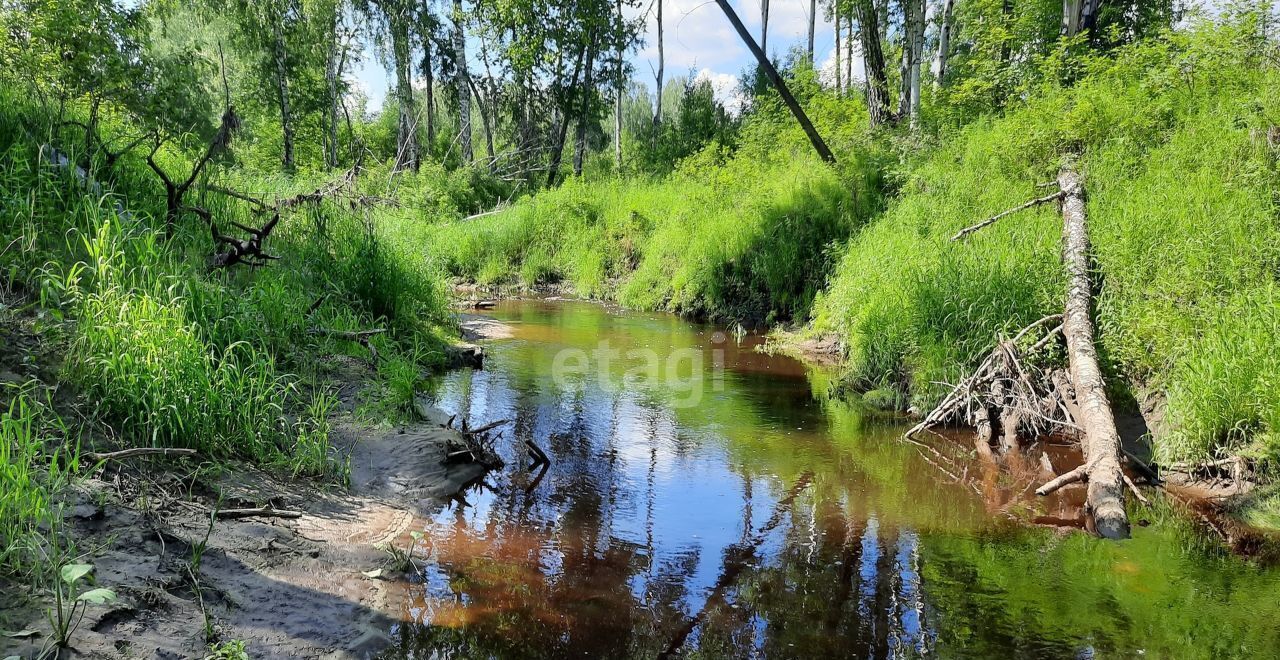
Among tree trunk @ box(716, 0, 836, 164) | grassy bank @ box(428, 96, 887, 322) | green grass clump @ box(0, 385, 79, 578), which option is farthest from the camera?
tree trunk @ box(716, 0, 836, 164)

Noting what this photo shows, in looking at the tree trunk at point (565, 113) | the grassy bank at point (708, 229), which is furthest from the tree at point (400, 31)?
the grassy bank at point (708, 229)

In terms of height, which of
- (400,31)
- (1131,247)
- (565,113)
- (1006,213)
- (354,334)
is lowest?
(354,334)

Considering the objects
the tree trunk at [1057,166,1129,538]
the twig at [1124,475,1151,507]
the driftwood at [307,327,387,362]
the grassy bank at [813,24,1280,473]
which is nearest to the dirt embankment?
the driftwood at [307,327,387,362]

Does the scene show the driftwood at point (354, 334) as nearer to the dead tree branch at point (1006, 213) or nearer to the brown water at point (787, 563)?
the brown water at point (787, 563)

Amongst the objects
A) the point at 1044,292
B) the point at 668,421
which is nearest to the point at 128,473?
the point at 668,421

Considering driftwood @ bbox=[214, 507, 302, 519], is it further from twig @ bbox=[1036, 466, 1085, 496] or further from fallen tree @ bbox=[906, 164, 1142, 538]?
fallen tree @ bbox=[906, 164, 1142, 538]

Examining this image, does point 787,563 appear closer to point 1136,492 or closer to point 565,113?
point 1136,492

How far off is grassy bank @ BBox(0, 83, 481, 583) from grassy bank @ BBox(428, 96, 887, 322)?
726 cm

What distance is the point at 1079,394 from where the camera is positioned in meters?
5.75

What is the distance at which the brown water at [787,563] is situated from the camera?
342cm

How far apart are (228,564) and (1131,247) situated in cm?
Result: 756

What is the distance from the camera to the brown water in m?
3.42

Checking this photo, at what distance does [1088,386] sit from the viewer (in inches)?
226

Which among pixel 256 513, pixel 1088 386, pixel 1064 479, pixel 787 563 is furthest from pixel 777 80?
pixel 256 513
